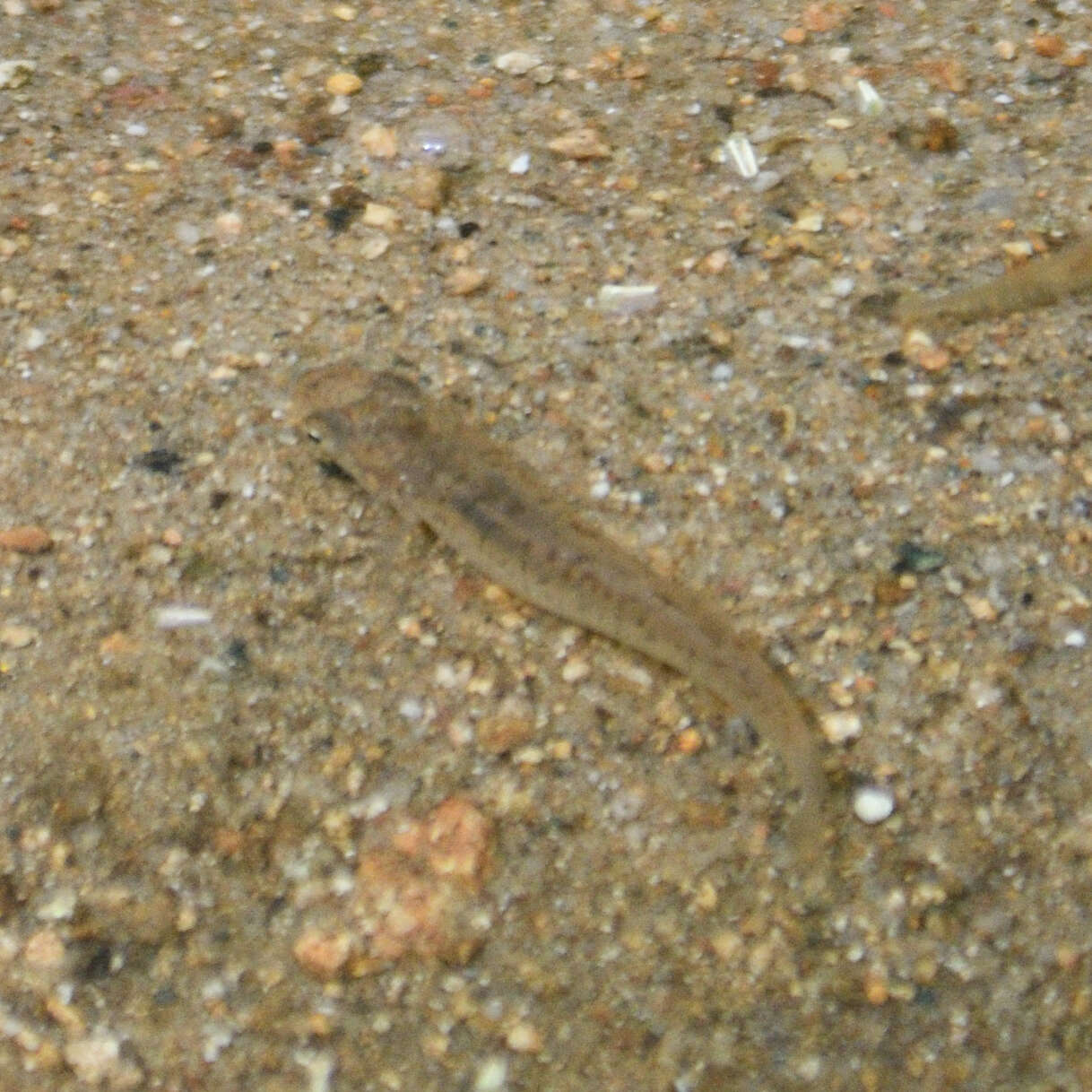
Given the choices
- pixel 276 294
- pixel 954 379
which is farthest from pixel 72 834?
pixel 954 379

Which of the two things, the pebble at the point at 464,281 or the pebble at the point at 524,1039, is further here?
the pebble at the point at 464,281

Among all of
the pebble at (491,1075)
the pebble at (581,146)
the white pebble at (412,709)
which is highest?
the pebble at (581,146)

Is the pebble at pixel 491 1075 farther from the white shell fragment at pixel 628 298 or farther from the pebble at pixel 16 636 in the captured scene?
the white shell fragment at pixel 628 298

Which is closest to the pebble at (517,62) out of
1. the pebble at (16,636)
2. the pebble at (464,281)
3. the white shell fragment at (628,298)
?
the pebble at (464,281)

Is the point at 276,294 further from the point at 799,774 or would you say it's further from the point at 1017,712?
the point at 1017,712

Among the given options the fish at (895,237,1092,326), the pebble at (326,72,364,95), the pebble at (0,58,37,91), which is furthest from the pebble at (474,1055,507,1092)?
the pebble at (0,58,37,91)

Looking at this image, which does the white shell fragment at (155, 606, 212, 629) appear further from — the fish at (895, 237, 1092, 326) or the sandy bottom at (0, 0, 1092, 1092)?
the fish at (895, 237, 1092, 326)

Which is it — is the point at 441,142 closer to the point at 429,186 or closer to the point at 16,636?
the point at 429,186
